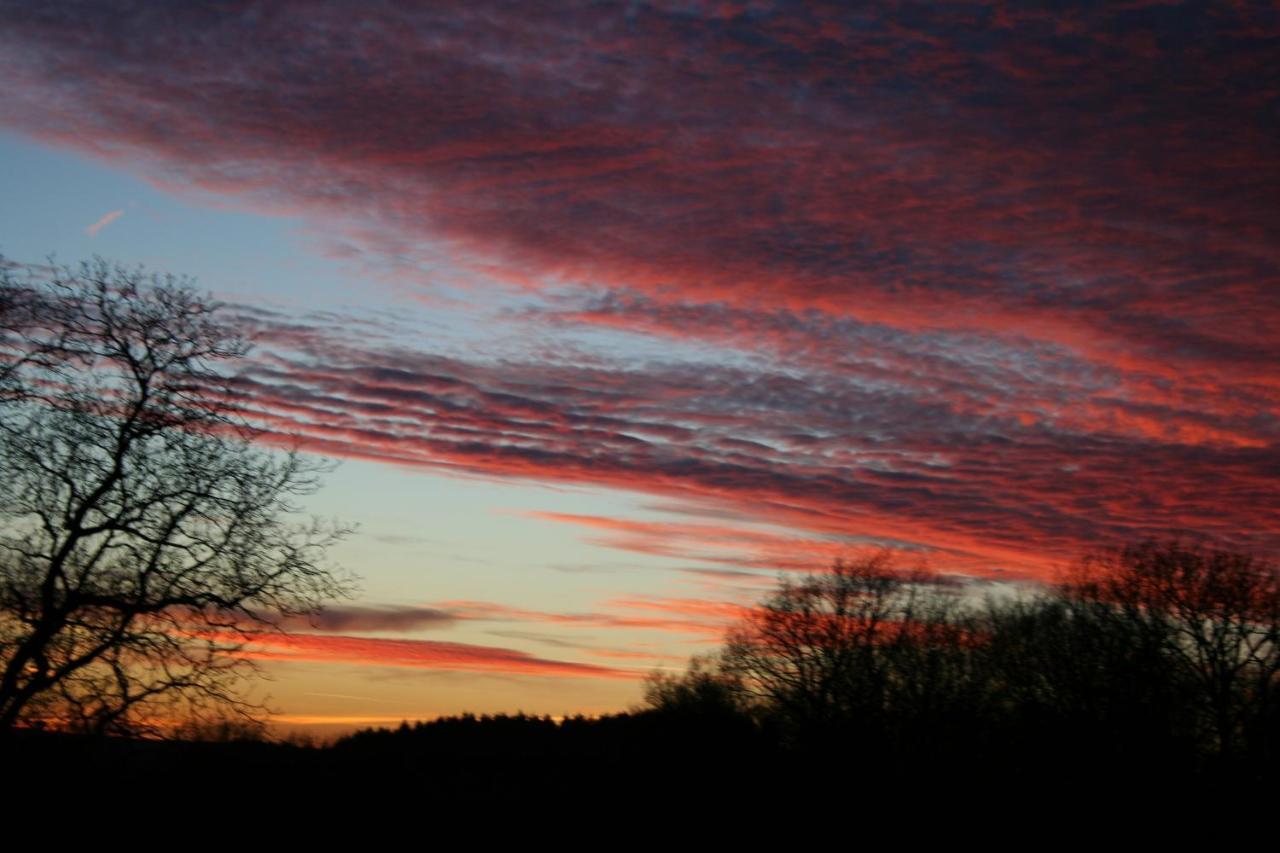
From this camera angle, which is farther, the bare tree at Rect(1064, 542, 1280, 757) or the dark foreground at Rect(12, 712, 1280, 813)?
the bare tree at Rect(1064, 542, 1280, 757)

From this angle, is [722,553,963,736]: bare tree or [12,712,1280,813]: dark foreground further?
[722,553,963,736]: bare tree

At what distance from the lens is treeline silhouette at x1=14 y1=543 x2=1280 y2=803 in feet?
120

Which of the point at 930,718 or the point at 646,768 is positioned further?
the point at 930,718

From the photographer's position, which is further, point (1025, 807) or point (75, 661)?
point (1025, 807)

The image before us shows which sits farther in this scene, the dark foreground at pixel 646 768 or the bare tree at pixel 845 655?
the bare tree at pixel 845 655

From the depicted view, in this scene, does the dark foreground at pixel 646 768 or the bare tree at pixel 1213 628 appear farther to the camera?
the bare tree at pixel 1213 628

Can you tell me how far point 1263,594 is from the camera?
54.2m

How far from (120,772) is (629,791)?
1541 cm

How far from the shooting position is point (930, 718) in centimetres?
6334

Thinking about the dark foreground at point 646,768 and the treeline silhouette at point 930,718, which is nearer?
the dark foreground at point 646,768

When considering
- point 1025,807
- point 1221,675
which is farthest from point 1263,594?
point 1025,807

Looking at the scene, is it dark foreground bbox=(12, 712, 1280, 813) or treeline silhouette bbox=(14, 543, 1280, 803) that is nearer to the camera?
dark foreground bbox=(12, 712, 1280, 813)

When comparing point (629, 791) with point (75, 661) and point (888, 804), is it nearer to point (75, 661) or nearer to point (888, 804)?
point (888, 804)

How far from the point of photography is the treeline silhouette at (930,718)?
120 ft
